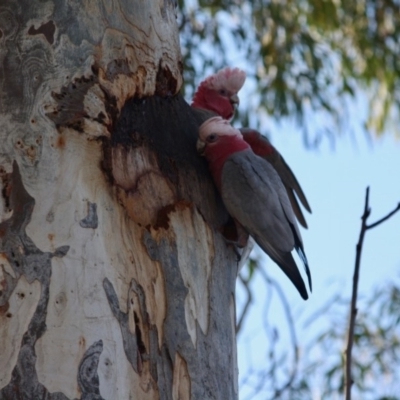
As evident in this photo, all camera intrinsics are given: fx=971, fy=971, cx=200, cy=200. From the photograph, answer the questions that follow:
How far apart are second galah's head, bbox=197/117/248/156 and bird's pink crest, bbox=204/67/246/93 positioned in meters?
0.52

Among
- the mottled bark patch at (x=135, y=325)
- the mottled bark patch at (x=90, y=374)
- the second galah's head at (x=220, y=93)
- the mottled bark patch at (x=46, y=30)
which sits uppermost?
the second galah's head at (x=220, y=93)

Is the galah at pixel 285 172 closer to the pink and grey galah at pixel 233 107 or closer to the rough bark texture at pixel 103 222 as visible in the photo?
the pink and grey galah at pixel 233 107

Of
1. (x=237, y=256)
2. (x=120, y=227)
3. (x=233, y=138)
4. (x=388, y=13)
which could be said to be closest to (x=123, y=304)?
(x=120, y=227)

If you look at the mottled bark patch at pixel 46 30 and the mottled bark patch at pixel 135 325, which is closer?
the mottled bark patch at pixel 135 325

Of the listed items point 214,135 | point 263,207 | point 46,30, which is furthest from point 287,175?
point 46,30

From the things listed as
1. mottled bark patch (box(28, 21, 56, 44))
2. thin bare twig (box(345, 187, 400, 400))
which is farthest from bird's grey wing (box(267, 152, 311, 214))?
mottled bark patch (box(28, 21, 56, 44))

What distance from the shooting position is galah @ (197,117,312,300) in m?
2.06

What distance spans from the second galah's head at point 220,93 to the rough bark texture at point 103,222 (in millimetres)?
742

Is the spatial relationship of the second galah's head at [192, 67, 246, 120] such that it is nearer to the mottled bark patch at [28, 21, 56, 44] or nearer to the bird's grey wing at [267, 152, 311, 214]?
the bird's grey wing at [267, 152, 311, 214]

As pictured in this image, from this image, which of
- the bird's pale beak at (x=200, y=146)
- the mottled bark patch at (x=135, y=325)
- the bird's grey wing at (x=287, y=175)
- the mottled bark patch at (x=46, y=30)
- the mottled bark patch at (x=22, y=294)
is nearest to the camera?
the mottled bark patch at (x=22, y=294)

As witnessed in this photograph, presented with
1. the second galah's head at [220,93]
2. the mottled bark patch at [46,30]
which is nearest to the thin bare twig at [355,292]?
the mottled bark patch at [46,30]

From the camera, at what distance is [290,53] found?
4664 mm

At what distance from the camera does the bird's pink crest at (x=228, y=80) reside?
276cm

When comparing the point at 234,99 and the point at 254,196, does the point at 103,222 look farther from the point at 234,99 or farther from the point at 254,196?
the point at 234,99
